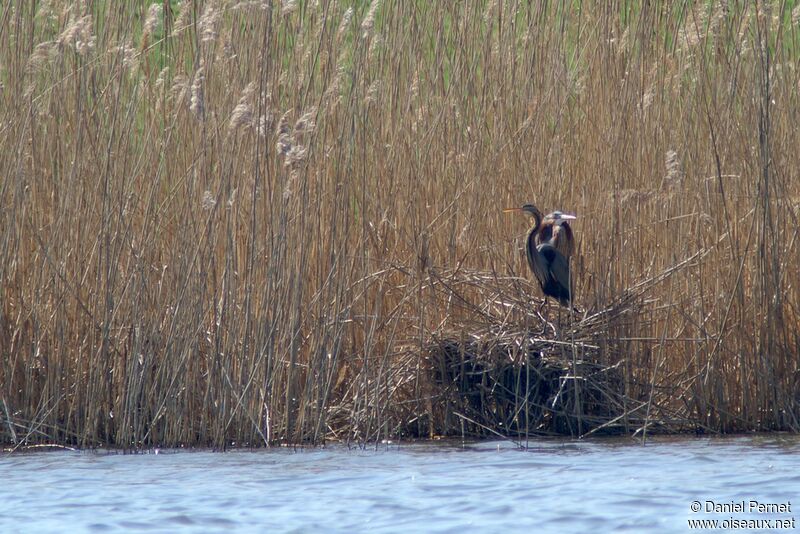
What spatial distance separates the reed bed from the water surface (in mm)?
181

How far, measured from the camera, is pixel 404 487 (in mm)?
3590

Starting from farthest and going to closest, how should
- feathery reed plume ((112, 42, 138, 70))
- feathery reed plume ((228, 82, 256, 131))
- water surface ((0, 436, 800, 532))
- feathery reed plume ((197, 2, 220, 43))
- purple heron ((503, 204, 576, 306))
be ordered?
purple heron ((503, 204, 576, 306))
feathery reed plume ((112, 42, 138, 70))
feathery reed plume ((197, 2, 220, 43))
feathery reed plume ((228, 82, 256, 131))
water surface ((0, 436, 800, 532))

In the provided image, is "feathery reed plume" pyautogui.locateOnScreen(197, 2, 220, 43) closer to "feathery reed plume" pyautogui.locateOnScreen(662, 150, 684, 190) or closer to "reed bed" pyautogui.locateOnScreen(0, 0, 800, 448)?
"reed bed" pyautogui.locateOnScreen(0, 0, 800, 448)

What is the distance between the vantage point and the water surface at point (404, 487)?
3287mm

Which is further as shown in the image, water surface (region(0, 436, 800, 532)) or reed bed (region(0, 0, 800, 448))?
reed bed (region(0, 0, 800, 448))

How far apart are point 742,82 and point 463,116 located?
3.35ft

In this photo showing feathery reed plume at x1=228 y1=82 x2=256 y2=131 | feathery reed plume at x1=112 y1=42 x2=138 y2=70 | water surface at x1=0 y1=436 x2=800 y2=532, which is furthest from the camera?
feathery reed plume at x1=112 y1=42 x2=138 y2=70

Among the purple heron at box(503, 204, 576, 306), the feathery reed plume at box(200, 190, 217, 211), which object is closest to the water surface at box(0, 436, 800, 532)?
the purple heron at box(503, 204, 576, 306)

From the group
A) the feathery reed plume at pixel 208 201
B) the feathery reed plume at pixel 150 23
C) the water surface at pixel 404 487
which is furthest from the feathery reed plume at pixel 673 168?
the feathery reed plume at pixel 150 23

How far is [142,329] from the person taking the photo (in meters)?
4.09

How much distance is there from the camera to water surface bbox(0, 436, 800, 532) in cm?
329

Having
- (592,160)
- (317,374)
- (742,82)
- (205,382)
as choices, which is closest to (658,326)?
(592,160)

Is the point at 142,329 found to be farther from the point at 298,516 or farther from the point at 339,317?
the point at 298,516

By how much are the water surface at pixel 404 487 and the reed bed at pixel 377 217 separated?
0.59 ft
